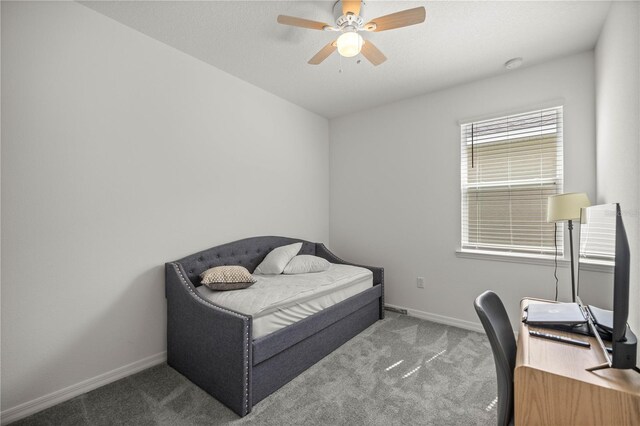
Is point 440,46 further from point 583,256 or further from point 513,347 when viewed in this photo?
point 513,347

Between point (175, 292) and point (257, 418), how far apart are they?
1116 millimetres

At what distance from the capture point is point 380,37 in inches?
90.7

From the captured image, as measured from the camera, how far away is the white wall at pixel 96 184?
1759 millimetres

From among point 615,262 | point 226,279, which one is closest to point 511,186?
point 615,262

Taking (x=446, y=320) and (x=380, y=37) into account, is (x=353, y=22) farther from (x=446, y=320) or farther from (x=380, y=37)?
(x=446, y=320)

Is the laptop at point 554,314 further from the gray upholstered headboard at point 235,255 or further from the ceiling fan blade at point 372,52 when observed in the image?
the gray upholstered headboard at point 235,255

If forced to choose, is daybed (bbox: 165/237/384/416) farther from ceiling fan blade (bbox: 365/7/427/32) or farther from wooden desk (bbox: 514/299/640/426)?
ceiling fan blade (bbox: 365/7/427/32)

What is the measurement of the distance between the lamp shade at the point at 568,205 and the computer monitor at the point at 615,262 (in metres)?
0.63

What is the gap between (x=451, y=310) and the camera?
3.20 metres

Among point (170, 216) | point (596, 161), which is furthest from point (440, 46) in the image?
point (170, 216)

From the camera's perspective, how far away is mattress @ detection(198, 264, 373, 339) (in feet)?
6.55

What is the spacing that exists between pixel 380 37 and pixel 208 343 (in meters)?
2.64

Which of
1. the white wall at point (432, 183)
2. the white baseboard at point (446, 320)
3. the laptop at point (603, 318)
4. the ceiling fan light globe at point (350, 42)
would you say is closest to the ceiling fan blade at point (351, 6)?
the ceiling fan light globe at point (350, 42)

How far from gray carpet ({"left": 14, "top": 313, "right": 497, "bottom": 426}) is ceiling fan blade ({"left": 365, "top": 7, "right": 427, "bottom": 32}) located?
242 cm
